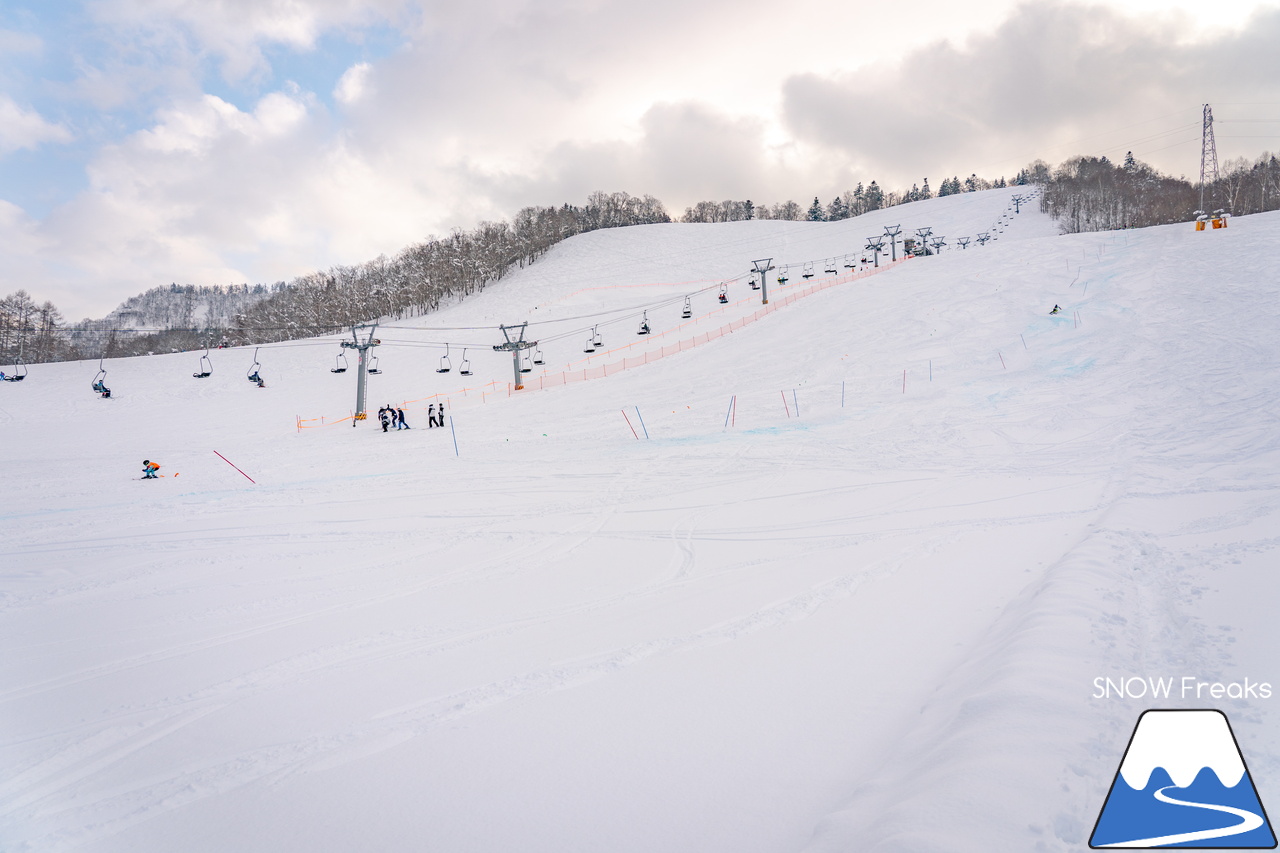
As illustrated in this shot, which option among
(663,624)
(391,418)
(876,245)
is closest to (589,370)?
(391,418)

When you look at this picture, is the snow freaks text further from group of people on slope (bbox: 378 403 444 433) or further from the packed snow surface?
group of people on slope (bbox: 378 403 444 433)

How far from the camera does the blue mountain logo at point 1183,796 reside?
2.60 meters

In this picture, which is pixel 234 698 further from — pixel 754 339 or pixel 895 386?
pixel 754 339

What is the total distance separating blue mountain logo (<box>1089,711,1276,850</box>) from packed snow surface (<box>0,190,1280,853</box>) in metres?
0.14

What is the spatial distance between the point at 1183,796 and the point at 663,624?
423cm

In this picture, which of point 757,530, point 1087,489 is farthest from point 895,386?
point 757,530

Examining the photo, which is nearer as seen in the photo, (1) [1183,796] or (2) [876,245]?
(1) [1183,796]

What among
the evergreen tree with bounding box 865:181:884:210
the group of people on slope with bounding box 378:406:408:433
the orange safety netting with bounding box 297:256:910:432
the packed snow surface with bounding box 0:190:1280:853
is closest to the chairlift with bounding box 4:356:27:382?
the orange safety netting with bounding box 297:256:910:432

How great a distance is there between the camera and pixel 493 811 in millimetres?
3631

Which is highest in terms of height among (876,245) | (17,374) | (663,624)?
(876,245)

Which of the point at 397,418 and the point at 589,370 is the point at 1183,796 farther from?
the point at 589,370

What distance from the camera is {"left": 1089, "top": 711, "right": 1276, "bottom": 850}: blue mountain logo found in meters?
2.60

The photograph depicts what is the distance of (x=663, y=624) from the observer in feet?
20.4

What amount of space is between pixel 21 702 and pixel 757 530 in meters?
9.10
